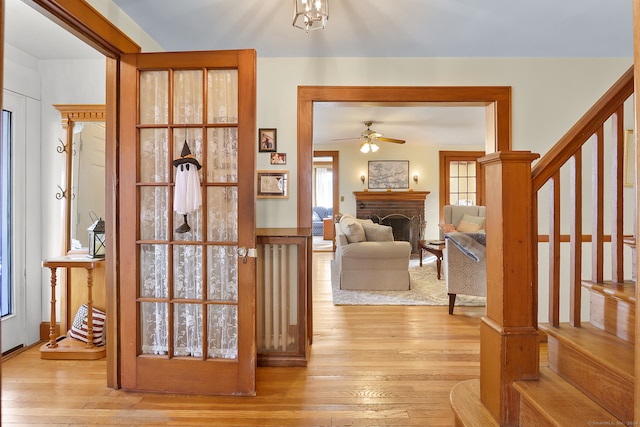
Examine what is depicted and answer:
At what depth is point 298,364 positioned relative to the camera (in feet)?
8.66

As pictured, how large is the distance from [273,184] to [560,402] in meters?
2.34

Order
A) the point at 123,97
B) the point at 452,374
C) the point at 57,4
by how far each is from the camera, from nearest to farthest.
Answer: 1. the point at 57,4
2. the point at 123,97
3. the point at 452,374

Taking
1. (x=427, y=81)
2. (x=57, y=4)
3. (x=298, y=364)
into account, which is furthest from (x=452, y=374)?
(x=57, y=4)

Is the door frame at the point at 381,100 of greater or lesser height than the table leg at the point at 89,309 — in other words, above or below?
above

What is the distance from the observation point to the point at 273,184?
10.0ft

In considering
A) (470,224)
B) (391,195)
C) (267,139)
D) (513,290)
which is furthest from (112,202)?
(391,195)

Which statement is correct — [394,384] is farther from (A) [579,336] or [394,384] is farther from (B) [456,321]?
(B) [456,321]

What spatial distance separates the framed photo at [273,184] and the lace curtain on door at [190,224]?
0.79 meters

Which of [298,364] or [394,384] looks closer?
[394,384]

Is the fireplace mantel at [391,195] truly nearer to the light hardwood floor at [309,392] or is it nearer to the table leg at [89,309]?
the light hardwood floor at [309,392]

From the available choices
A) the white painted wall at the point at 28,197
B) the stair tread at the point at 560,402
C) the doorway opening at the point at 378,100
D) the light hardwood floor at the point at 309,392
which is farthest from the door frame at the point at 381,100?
the white painted wall at the point at 28,197

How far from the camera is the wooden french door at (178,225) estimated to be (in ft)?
7.37

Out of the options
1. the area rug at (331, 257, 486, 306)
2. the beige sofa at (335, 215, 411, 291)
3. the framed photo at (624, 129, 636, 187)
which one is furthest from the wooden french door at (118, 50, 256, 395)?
the framed photo at (624, 129, 636, 187)

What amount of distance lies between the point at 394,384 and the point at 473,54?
266 cm
